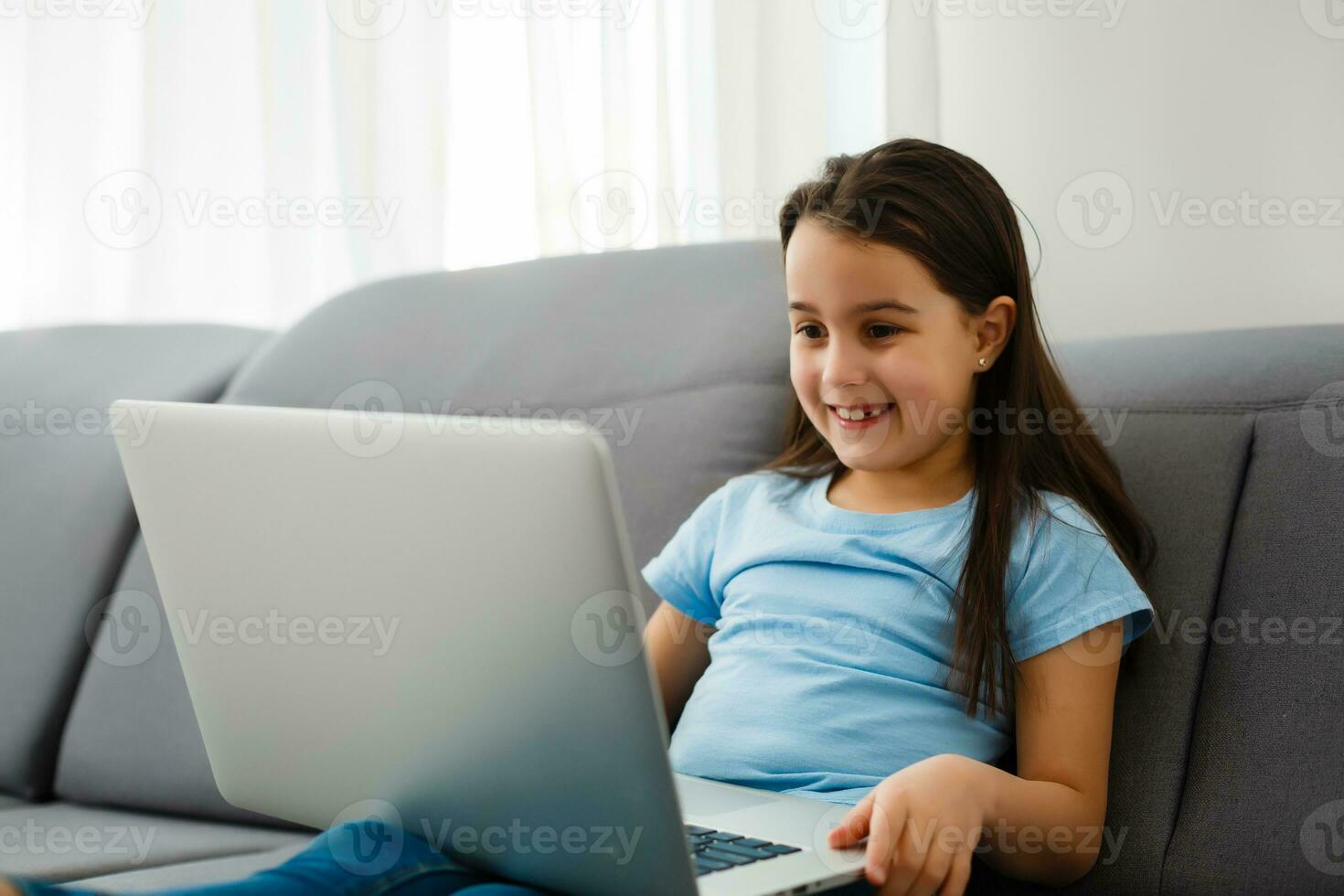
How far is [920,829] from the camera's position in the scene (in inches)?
33.6

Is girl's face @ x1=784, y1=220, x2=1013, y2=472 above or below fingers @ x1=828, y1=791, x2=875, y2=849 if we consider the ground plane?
above

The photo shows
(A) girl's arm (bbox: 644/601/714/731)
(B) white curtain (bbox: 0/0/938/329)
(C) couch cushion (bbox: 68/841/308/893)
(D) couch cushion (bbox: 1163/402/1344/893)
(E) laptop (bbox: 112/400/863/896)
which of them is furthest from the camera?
(B) white curtain (bbox: 0/0/938/329)

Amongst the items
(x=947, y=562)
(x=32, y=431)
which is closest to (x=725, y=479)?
(x=947, y=562)

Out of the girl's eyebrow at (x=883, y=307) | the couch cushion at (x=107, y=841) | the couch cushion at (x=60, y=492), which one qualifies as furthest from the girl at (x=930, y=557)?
the couch cushion at (x=60, y=492)

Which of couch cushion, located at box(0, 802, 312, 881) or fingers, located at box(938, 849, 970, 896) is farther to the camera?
couch cushion, located at box(0, 802, 312, 881)

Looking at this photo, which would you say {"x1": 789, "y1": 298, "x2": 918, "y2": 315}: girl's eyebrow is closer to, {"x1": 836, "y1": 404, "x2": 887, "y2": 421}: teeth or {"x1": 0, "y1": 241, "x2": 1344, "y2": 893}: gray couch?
{"x1": 836, "y1": 404, "x2": 887, "y2": 421}: teeth

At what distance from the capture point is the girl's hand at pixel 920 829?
84 cm

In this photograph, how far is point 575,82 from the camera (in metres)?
1.95

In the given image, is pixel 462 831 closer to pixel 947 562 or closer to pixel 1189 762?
pixel 947 562

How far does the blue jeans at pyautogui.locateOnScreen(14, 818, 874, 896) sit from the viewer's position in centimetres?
76

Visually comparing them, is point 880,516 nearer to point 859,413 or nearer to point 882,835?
point 859,413

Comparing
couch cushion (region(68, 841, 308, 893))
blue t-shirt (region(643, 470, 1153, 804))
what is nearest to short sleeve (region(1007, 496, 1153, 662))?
blue t-shirt (region(643, 470, 1153, 804))

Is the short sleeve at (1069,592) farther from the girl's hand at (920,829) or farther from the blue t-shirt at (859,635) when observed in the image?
the girl's hand at (920,829)

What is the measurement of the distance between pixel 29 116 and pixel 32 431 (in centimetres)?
89
